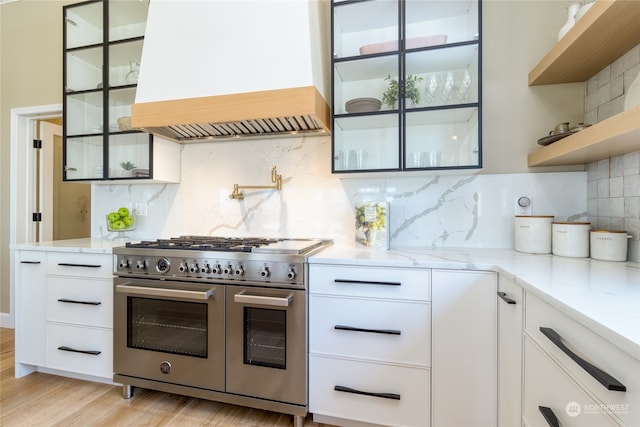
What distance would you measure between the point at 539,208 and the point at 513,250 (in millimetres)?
306

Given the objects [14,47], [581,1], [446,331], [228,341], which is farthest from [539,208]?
[14,47]

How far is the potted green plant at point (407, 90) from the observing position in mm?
1789

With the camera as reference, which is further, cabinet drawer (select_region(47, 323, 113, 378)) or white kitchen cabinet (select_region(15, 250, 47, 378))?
white kitchen cabinet (select_region(15, 250, 47, 378))

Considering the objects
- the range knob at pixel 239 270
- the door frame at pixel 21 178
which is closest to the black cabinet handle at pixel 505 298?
the range knob at pixel 239 270

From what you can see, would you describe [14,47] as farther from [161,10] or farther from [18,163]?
[161,10]

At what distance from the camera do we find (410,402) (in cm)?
144

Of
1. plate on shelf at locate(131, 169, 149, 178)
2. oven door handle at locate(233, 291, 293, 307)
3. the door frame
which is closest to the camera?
oven door handle at locate(233, 291, 293, 307)

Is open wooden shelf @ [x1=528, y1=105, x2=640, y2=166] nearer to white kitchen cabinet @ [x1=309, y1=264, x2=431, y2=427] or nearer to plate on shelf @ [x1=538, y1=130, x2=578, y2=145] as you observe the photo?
plate on shelf @ [x1=538, y1=130, x2=578, y2=145]

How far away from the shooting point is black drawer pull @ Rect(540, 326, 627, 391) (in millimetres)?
596

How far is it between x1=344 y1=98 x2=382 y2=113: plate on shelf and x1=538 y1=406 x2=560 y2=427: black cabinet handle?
1566mm

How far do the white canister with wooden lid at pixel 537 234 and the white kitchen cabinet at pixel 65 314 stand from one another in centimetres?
245

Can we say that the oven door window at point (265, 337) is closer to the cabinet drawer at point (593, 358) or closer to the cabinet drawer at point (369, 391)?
the cabinet drawer at point (369, 391)

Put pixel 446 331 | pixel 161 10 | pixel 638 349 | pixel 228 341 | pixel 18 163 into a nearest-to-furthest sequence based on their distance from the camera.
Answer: pixel 638 349, pixel 446 331, pixel 228 341, pixel 161 10, pixel 18 163

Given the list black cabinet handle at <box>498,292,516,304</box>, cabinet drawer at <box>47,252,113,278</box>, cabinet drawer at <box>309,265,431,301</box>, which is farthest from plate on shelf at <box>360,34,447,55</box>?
cabinet drawer at <box>47,252,113,278</box>
